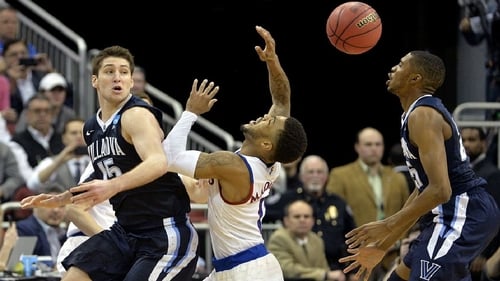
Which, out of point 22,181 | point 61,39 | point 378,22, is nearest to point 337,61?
point 61,39

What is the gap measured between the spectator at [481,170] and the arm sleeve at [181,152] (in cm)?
438

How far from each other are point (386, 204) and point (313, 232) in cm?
89

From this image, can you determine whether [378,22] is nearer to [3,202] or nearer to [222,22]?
[3,202]

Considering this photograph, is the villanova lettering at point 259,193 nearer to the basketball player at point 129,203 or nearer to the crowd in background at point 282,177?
the basketball player at point 129,203

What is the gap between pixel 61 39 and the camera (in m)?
17.5

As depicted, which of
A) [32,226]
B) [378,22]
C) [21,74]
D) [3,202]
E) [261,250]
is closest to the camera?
[261,250]

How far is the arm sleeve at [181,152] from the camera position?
7.51 meters

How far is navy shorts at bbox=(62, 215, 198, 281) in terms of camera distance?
764 cm

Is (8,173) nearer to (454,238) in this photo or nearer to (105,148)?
(105,148)

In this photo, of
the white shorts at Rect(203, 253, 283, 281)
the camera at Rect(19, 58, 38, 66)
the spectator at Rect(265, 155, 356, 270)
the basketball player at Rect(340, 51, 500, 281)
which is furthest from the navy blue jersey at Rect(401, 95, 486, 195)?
the camera at Rect(19, 58, 38, 66)

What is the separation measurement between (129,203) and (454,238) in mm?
2124

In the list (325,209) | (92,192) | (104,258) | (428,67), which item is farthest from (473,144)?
(92,192)

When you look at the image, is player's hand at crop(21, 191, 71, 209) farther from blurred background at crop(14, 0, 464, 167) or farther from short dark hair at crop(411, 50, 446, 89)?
blurred background at crop(14, 0, 464, 167)

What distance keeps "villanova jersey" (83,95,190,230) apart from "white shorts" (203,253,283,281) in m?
0.53
